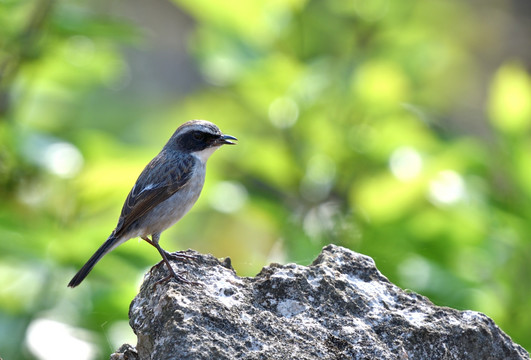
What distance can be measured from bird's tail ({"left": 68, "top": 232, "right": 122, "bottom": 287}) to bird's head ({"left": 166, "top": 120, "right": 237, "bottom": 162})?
600 millimetres

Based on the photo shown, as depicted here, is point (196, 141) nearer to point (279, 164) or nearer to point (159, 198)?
point (159, 198)

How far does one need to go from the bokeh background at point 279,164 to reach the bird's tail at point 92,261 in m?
1.14

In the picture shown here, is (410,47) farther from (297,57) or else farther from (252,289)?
(252,289)

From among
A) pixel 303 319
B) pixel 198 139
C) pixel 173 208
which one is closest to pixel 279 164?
pixel 198 139

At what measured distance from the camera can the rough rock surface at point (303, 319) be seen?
2549 millimetres

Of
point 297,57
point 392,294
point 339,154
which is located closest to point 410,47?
point 297,57

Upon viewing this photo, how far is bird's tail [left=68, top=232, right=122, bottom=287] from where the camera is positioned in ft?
11.4

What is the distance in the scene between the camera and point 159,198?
3.61 meters

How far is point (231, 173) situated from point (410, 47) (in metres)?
2.14

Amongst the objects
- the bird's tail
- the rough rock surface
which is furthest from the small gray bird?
the rough rock surface

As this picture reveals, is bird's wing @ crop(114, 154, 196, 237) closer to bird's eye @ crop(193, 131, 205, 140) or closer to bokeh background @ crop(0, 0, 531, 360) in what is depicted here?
bird's eye @ crop(193, 131, 205, 140)

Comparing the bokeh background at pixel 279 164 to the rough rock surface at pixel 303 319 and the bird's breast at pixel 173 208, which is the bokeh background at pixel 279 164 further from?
the rough rock surface at pixel 303 319

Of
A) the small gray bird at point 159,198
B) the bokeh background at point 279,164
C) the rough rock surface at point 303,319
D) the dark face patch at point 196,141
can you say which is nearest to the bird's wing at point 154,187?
the small gray bird at point 159,198

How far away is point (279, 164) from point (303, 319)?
3483mm
